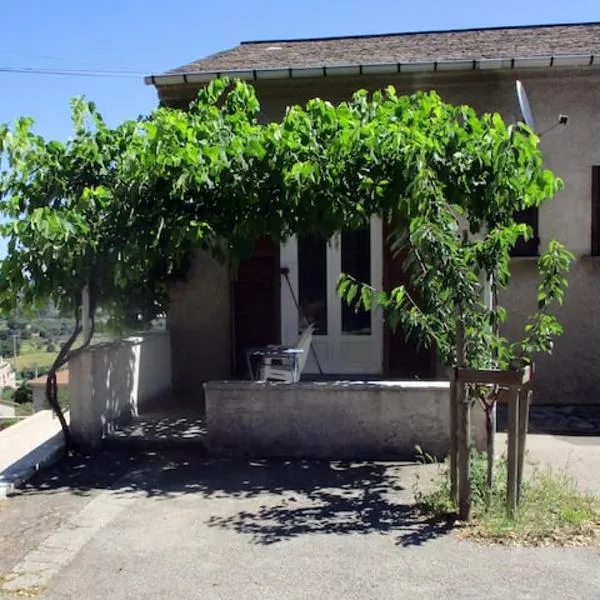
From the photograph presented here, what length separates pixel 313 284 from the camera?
A: 30.5 ft

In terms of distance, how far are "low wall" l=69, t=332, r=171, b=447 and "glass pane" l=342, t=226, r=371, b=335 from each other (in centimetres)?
250

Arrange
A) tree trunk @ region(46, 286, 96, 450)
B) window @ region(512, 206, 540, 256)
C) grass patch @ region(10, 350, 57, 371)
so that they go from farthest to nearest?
1. window @ region(512, 206, 540, 256)
2. grass patch @ region(10, 350, 57, 371)
3. tree trunk @ region(46, 286, 96, 450)

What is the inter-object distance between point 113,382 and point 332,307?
3196 mm

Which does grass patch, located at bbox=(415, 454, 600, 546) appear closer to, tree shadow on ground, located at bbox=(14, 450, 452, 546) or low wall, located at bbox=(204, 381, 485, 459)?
tree shadow on ground, located at bbox=(14, 450, 452, 546)

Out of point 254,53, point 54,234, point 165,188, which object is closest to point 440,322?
point 165,188

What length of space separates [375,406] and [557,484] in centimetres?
175

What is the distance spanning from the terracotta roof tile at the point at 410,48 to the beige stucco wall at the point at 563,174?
30 centimetres

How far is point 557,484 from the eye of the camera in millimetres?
5344

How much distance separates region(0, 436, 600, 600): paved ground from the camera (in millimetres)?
3764

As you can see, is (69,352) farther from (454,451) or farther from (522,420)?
(522,420)

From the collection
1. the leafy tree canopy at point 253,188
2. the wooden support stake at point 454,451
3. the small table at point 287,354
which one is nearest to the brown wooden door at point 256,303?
the small table at point 287,354

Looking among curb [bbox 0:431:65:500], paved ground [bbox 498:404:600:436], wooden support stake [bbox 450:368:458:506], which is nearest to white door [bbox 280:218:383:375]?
paved ground [bbox 498:404:600:436]

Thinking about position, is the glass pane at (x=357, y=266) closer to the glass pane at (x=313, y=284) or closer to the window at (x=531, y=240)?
the glass pane at (x=313, y=284)

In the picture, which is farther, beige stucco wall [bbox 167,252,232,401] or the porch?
beige stucco wall [bbox 167,252,232,401]
